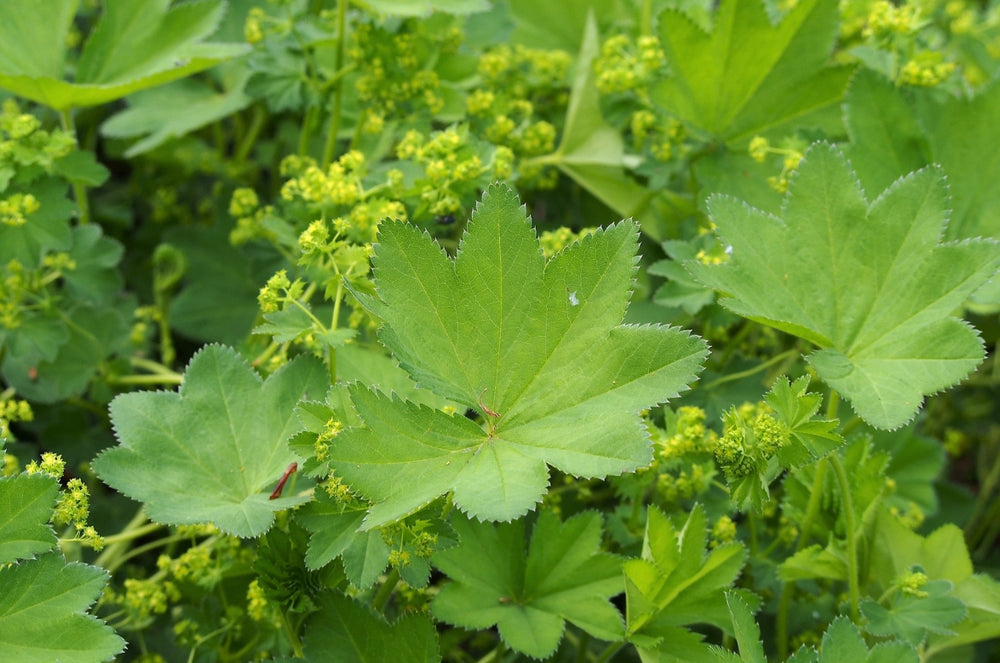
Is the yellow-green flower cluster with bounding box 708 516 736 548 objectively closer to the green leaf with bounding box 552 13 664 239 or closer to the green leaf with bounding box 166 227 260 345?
the green leaf with bounding box 552 13 664 239

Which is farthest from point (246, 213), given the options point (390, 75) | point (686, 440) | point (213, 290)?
point (686, 440)

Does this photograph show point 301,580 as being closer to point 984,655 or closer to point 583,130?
point 583,130

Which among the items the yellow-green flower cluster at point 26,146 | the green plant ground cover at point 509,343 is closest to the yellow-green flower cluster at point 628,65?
the green plant ground cover at point 509,343

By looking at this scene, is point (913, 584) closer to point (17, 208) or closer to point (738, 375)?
point (738, 375)

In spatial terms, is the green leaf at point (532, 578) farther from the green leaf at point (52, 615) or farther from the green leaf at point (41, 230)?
the green leaf at point (41, 230)

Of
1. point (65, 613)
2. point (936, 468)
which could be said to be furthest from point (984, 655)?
point (65, 613)

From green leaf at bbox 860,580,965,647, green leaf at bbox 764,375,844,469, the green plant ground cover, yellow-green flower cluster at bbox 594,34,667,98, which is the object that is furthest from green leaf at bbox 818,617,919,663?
yellow-green flower cluster at bbox 594,34,667,98
